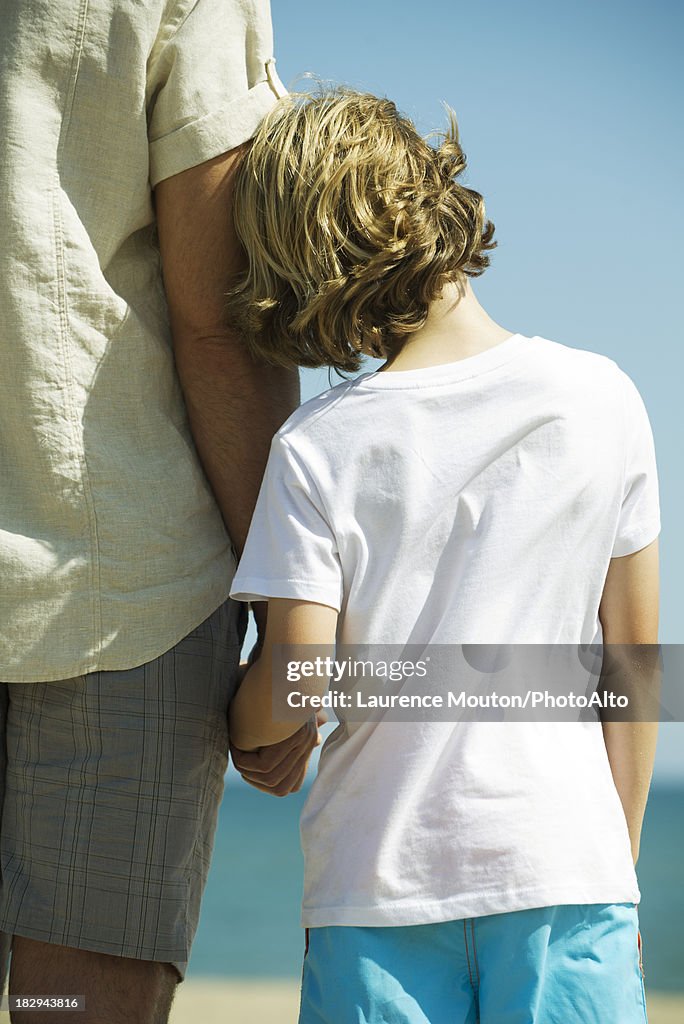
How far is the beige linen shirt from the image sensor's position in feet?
4.17

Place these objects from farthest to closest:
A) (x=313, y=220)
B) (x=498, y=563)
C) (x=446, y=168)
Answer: (x=446, y=168) < (x=313, y=220) < (x=498, y=563)

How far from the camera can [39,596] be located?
127 cm

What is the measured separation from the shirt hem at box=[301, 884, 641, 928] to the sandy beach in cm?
537

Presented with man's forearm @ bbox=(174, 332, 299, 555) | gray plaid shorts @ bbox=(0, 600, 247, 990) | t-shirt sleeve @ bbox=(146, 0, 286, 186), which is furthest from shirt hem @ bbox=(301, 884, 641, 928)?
t-shirt sleeve @ bbox=(146, 0, 286, 186)

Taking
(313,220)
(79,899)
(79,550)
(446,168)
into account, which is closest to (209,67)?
(313,220)

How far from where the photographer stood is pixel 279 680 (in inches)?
50.1

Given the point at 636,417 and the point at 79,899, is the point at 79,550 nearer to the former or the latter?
the point at 79,899

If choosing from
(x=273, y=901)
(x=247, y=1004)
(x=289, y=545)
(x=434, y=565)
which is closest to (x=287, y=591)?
A: (x=289, y=545)

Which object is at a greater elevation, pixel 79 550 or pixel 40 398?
pixel 40 398

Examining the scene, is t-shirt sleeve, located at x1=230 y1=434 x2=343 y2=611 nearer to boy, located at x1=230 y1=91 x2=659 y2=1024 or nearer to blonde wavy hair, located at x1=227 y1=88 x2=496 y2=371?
boy, located at x1=230 y1=91 x2=659 y2=1024

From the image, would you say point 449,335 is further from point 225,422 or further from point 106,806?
point 106,806

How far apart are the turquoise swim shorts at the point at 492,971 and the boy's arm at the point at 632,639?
211mm

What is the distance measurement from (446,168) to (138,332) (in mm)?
510

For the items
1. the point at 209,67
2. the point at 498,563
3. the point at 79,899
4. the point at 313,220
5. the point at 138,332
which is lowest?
the point at 79,899
